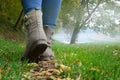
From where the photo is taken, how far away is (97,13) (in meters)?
38.7

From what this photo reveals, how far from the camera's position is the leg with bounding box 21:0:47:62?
2.81 metres

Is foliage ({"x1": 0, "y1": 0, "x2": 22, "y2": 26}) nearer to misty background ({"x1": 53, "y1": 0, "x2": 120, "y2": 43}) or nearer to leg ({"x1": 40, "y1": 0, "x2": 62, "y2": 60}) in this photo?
misty background ({"x1": 53, "y1": 0, "x2": 120, "y2": 43})

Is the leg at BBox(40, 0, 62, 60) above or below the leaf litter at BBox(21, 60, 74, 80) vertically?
above

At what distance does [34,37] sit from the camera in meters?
2.86

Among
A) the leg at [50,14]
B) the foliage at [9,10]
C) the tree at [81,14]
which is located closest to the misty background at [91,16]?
the tree at [81,14]

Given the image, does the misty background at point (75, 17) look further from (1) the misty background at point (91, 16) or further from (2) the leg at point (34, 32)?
(2) the leg at point (34, 32)

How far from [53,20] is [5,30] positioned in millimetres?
16737

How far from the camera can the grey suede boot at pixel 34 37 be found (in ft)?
9.21

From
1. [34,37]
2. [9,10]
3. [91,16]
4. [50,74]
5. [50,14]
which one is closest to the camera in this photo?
[50,74]

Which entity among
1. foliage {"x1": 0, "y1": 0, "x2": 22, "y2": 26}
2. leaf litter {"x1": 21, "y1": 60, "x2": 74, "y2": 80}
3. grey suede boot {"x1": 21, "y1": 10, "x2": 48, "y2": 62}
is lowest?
leaf litter {"x1": 21, "y1": 60, "x2": 74, "y2": 80}

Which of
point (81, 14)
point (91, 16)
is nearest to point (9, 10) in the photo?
point (81, 14)

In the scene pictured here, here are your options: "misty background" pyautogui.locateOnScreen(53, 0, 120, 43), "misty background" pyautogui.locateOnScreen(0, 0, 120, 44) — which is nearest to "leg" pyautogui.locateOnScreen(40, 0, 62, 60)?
"misty background" pyautogui.locateOnScreen(0, 0, 120, 44)

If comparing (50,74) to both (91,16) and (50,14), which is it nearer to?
(50,14)

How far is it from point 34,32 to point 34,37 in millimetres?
63
